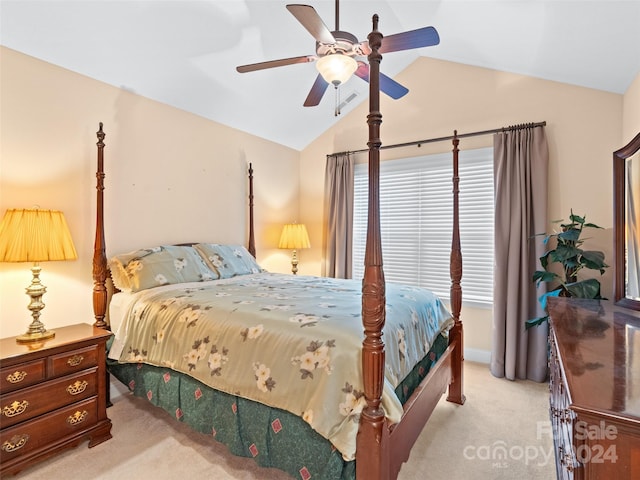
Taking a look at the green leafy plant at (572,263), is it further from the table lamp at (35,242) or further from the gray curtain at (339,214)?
the table lamp at (35,242)

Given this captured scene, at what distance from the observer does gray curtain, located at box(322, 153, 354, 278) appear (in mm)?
4297

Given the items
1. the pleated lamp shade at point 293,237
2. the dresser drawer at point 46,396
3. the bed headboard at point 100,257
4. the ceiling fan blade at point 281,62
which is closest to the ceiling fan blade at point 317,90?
the ceiling fan blade at point 281,62

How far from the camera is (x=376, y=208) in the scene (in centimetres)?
134

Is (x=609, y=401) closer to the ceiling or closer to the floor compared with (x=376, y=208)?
closer to the floor

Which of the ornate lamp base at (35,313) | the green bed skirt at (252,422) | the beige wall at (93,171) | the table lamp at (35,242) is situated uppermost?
the beige wall at (93,171)

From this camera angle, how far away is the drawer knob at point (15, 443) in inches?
67.4

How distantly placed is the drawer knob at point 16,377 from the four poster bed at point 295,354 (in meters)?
0.59

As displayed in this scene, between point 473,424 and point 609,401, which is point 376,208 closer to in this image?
point 609,401

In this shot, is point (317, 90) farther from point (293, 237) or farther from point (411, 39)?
point (293, 237)

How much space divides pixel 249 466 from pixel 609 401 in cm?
179

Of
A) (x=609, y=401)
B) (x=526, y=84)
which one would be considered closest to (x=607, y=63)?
(x=526, y=84)

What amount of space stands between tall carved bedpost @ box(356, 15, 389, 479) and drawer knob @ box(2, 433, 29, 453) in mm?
1819

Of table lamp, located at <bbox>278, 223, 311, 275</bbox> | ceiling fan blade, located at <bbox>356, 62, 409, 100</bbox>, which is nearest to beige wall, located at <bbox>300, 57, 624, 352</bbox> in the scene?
Answer: table lamp, located at <bbox>278, 223, 311, 275</bbox>

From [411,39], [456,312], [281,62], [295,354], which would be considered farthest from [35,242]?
[456,312]
